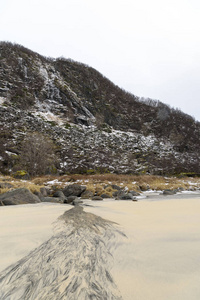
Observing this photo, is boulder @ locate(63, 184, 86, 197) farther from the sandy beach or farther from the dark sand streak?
the dark sand streak

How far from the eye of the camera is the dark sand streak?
987 mm

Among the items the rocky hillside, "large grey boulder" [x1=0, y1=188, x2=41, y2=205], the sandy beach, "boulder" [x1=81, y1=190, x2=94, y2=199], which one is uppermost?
the rocky hillside

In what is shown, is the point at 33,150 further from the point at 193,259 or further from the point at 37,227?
the point at 193,259

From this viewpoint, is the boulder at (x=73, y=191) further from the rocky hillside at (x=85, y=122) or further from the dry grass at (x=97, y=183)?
the rocky hillside at (x=85, y=122)

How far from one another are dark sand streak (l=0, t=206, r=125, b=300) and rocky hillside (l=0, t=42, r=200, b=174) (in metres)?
16.3

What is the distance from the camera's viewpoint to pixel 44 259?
145cm

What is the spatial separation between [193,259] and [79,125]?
111 ft

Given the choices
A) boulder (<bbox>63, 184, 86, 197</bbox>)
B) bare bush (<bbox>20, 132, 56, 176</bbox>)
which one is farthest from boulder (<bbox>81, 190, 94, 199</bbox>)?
bare bush (<bbox>20, 132, 56, 176</bbox>)

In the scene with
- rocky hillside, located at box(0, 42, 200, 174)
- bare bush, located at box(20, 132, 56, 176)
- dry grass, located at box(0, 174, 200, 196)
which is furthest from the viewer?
rocky hillside, located at box(0, 42, 200, 174)

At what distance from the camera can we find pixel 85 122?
35844 millimetres

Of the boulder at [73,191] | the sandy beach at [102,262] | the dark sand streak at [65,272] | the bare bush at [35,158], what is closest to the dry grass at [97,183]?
the boulder at [73,191]

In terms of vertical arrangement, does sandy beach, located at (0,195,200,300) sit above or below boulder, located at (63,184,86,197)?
above

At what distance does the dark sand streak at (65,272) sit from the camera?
38.9 inches

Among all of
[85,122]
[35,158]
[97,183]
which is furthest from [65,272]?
[85,122]
